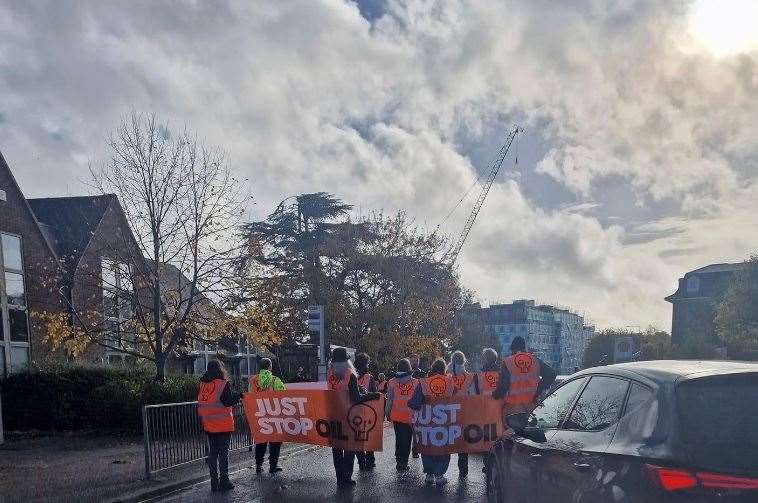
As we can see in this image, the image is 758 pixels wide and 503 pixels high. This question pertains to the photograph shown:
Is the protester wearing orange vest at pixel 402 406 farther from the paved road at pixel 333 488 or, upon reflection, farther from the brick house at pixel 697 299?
the brick house at pixel 697 299

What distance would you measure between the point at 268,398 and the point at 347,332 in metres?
25.0

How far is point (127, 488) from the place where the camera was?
374 inches

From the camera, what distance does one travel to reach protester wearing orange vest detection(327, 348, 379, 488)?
9766 millimetres

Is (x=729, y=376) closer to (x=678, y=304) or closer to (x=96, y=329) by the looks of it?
(x=96, y=329)

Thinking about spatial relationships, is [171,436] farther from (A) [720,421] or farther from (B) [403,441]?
(A) [720,421]

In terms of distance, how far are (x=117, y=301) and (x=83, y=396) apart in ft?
8.25

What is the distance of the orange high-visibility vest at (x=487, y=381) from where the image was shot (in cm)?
1043

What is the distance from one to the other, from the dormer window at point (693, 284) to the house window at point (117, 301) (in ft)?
186

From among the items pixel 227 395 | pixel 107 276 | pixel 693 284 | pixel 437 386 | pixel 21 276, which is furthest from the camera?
pixel 693 284

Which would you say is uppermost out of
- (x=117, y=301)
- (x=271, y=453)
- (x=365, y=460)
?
(x=117, y=301)

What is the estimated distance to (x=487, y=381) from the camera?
1059 cm

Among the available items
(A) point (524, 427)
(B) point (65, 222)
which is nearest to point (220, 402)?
(A) point (524, 427)

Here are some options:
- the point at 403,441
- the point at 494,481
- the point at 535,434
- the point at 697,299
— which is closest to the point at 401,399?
the point at 403,441

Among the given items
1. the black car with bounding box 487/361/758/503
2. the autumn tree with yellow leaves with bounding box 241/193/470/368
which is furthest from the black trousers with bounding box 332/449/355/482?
the autumn tree with yellow leaves with bounding box 241/193/470/368
